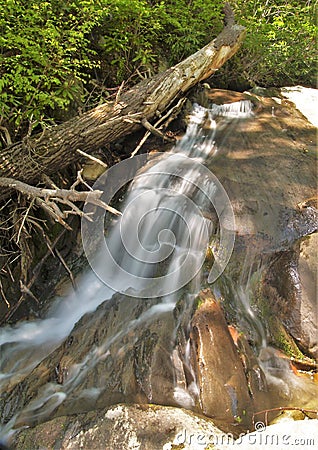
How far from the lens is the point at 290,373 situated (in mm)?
3139

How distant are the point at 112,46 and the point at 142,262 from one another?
3.36m

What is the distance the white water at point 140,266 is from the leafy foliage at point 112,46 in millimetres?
1488

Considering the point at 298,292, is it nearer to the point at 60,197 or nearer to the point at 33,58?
the point at 60,197

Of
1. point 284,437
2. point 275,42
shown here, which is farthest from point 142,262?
point 275,42

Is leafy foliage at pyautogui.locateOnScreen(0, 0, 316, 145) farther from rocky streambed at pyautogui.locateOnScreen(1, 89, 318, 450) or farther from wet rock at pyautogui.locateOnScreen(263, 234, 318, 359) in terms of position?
wet rock at pyautogui.locateOnScreen(263, 234, 318, 359)

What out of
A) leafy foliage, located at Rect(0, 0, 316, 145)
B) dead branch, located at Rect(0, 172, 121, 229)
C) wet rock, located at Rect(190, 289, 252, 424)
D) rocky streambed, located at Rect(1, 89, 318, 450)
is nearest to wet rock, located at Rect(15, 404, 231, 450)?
rocky streambed, located at Rect(1, 89, 318, 450)

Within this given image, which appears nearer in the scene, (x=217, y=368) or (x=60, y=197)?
(x=217, y=368)

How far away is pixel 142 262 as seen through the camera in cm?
397

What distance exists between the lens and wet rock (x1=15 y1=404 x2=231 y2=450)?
237cm

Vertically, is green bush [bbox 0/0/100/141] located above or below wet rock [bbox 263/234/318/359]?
above

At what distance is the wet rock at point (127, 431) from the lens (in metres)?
2.37

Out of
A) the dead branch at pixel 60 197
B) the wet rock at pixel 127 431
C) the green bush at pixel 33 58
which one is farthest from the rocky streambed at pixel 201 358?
the green bush at pixel 33 58

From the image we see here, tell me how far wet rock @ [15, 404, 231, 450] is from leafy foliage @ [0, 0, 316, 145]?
297 centimetres

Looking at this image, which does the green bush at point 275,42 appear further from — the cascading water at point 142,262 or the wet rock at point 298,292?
the wet rock at point 298,292
